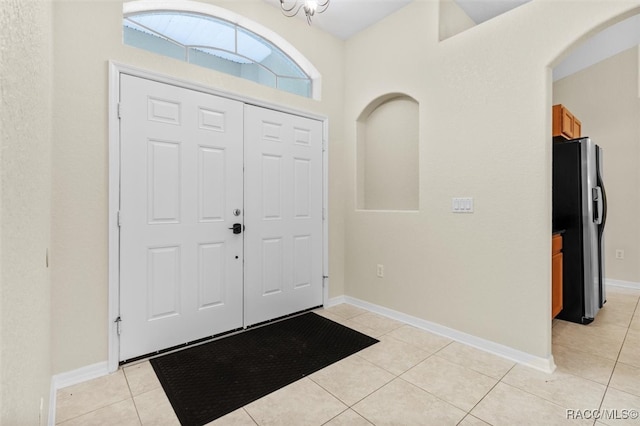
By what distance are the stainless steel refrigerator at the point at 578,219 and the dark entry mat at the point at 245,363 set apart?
2.07 metres

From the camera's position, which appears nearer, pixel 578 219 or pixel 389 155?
pixel 578 219

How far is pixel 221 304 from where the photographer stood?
104 inches

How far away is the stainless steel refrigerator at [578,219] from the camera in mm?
2859

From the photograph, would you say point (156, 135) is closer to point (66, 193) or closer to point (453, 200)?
point (66, 193)

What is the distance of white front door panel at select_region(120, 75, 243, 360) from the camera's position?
7.22 ft

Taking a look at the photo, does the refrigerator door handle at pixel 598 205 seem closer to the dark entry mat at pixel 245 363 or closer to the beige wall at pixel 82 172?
the dark entry mat at pixel 245 363

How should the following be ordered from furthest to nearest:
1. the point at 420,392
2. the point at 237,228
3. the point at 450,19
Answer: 1. the point at 450,19
2. the point at 237,228
3. the point at 420,392

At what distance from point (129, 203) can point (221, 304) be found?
1103mm

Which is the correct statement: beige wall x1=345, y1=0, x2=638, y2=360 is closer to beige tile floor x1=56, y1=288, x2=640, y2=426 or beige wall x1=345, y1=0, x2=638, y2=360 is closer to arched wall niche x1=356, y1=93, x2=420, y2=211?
arched wall niche x1=356, y1=93, x2=420, y2=211

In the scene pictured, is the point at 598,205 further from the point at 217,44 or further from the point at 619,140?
the point at 217,44

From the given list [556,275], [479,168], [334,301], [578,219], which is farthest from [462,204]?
[334,301]

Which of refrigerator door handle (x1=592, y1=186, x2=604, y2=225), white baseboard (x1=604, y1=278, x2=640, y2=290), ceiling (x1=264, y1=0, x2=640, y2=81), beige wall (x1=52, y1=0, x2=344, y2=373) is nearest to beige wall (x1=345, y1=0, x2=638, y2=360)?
ceiling (x1=264, y1=0, x2=640, y2=81)

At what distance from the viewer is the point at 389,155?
3.35 m

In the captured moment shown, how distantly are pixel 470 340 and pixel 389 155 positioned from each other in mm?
1946
